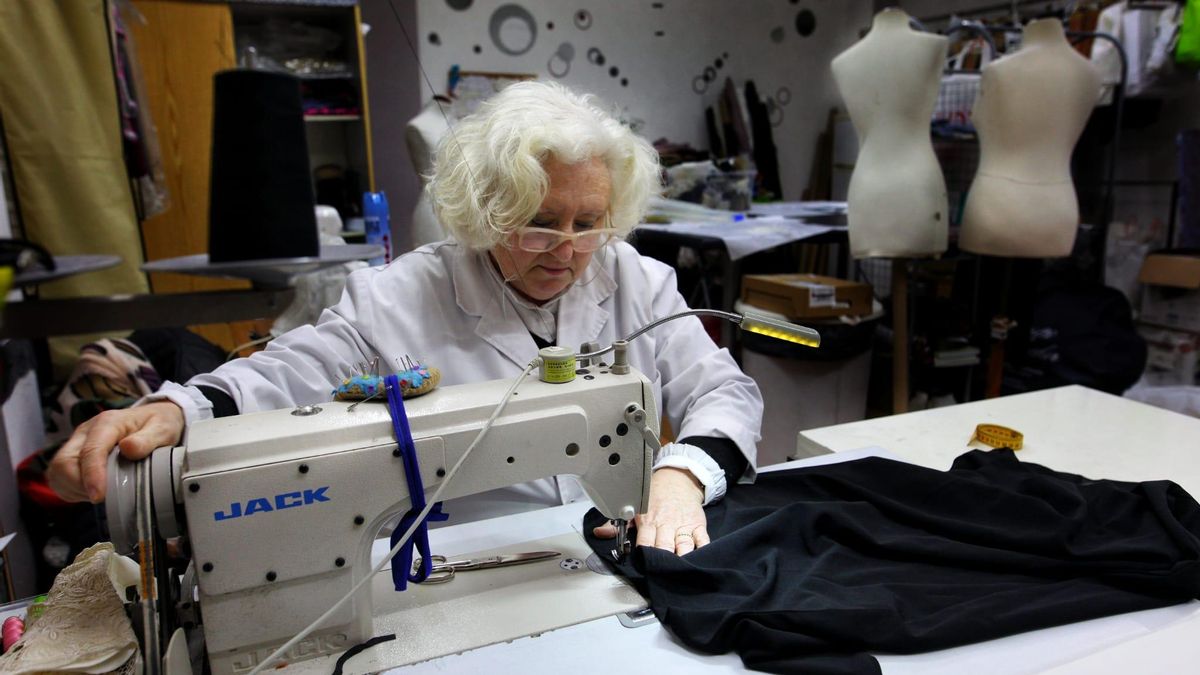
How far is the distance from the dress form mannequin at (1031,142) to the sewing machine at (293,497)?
7.01ft

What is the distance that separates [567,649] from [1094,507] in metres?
0.81

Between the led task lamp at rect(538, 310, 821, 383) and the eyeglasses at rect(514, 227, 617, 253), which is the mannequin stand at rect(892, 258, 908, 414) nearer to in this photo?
the eyeglasses at rect(514, 227, 617, 253)

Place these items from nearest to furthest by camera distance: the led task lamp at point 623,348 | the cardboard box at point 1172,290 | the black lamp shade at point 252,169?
the black lamp shade at point 252,169, the led task lamp at point 623,348, the cardboard box at point 1172,290

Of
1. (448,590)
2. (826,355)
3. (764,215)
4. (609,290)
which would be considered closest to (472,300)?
(609,290)

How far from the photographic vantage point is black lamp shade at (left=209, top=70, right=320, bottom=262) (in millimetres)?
496

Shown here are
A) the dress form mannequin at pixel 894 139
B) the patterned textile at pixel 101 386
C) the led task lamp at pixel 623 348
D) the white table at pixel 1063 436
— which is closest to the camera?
the led task lamp at pixel 623 348

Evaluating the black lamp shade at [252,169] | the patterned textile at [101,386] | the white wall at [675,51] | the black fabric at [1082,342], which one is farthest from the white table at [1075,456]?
the white wall at [675,51]

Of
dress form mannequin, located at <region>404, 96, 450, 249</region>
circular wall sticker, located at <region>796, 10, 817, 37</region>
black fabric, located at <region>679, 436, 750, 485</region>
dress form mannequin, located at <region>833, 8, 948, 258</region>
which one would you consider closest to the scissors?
black fabric, located at <region>679, 436, 750, 485</region>

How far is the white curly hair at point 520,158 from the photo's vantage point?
1.18 meters

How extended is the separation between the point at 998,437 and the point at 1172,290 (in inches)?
116

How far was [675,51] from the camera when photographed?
5.18m

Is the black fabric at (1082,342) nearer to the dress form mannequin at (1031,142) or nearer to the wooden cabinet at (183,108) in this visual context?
the dress form mannequin at (1031,142)

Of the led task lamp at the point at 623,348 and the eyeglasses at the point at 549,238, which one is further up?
the eyeglasses at the point at 549,238

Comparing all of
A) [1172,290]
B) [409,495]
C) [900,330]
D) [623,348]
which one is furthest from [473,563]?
[1172,290]
